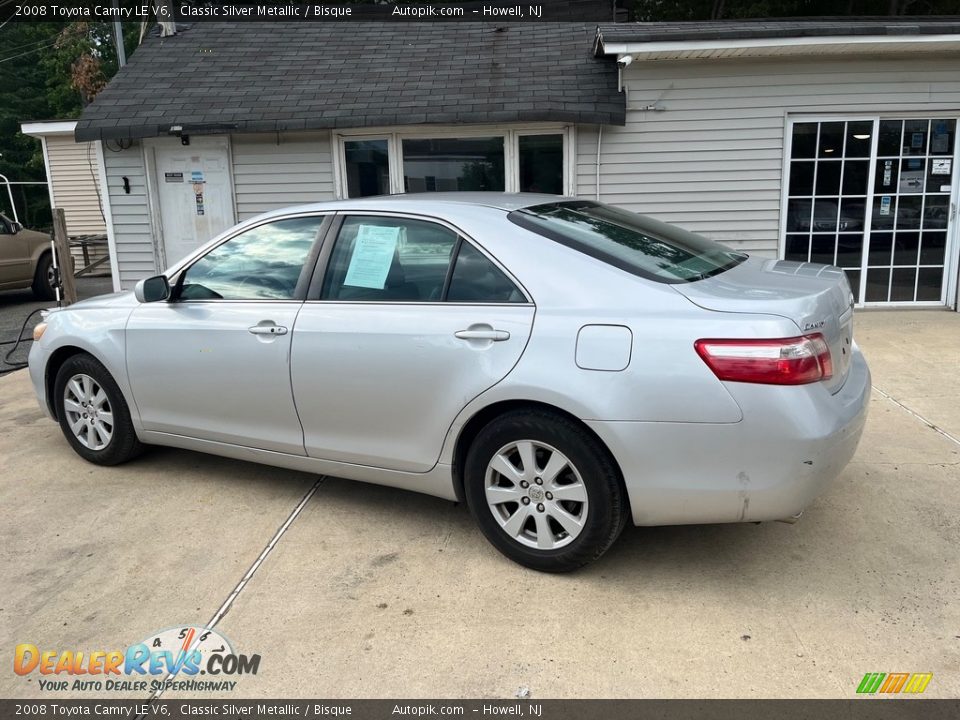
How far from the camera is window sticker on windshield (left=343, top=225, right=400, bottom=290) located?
11.8ft

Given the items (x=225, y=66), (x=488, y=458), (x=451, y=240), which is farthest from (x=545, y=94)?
(x=488, y=458)

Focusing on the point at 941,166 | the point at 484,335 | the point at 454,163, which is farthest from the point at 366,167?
the point at 484,335

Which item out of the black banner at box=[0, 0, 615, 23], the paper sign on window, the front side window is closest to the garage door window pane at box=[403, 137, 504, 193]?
the black banner at box=[0, 0, 615, 23]

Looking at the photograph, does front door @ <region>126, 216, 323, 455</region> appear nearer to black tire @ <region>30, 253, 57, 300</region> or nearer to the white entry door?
the white entry door

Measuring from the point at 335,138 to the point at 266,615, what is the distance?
24.7 ft

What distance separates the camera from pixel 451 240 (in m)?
3.43

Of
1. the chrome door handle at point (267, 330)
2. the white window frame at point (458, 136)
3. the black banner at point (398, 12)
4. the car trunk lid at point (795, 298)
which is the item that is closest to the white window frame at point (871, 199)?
the white window frame at point (458, 136)

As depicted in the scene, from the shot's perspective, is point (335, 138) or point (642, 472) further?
point (335, 138)

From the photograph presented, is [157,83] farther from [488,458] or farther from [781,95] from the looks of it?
[488,458]

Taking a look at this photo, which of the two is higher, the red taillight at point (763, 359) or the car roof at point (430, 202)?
the car roof at point (430, 202)

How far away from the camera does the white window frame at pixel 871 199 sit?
859 centimetres

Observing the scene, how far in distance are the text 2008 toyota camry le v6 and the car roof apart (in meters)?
0.02

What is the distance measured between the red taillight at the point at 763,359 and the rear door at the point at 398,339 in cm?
74
